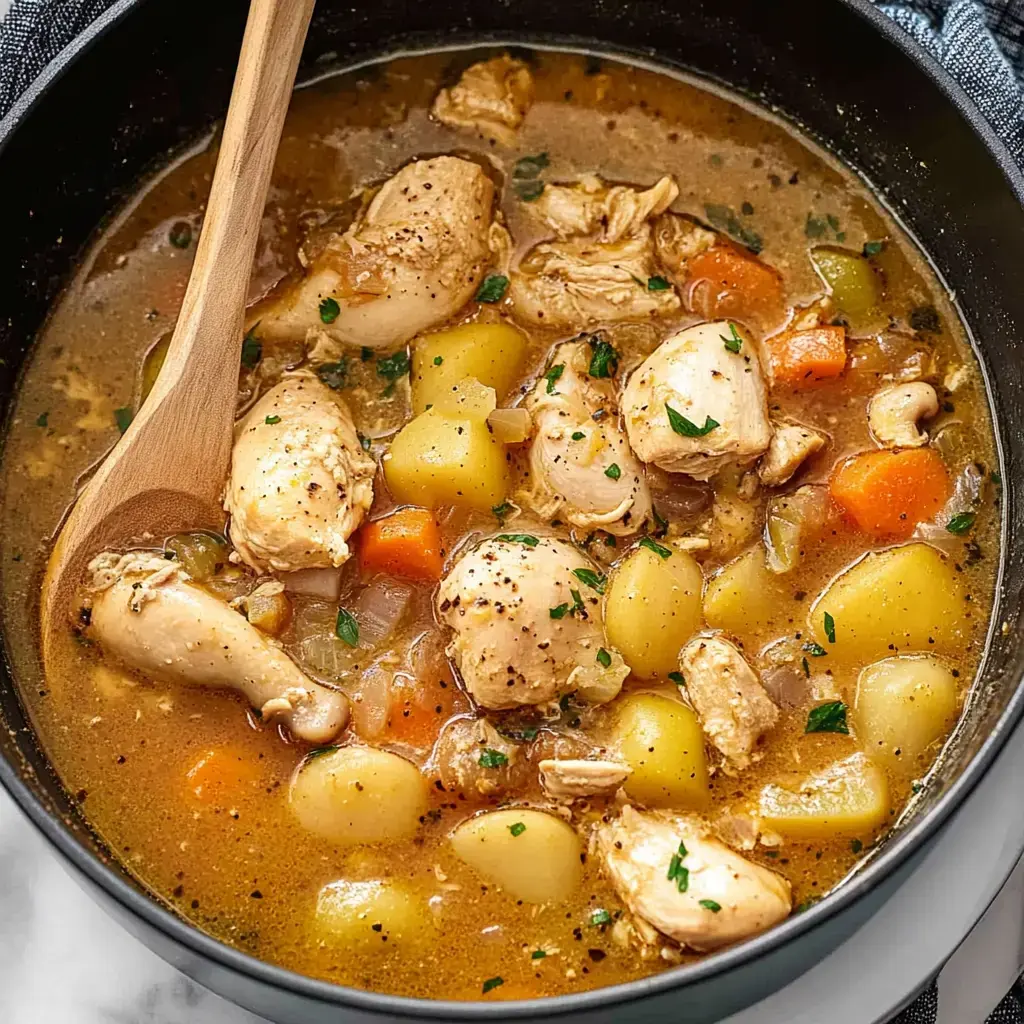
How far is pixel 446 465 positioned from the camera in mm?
2967

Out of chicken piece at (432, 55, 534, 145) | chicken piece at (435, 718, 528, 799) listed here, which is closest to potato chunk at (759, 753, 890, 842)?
chicken piece at (435, 718, 528, 799)

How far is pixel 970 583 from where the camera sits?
307 cm

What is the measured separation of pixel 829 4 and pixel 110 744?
7.89ft

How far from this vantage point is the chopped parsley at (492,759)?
2787 mm

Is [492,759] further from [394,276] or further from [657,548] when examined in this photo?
[394,276]

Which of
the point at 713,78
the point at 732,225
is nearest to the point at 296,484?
the point at 732,225

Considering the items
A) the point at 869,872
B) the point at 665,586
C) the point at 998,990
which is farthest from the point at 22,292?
the point at 998,990

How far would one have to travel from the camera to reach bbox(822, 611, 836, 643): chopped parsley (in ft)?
9.64

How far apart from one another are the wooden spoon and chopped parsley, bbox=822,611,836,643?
1381mm

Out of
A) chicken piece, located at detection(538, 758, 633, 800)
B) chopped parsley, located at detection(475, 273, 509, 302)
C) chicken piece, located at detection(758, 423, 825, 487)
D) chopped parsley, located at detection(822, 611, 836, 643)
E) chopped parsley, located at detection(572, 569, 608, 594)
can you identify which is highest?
chicken piece, located at detection(758, 423, 825, 487)

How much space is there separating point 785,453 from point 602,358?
0.49 metres

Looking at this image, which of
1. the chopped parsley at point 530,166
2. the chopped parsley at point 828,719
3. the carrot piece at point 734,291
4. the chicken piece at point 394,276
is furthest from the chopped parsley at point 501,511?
the chopped parsley at point 530,166

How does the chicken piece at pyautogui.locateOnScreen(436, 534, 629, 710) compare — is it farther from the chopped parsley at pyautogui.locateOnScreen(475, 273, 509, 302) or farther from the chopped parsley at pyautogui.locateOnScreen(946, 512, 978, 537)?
the chopped parsley at pyautogui.locateOnScreen(946, 512, 978, 537)

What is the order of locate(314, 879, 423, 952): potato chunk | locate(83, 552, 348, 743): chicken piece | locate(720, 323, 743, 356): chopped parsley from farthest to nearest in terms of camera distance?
locate(720, 323, 743, 356): chopped parsley, locate(83, 552, 348, 743): chicken piece, locate(314, 879, 423, 952): potato chunk
